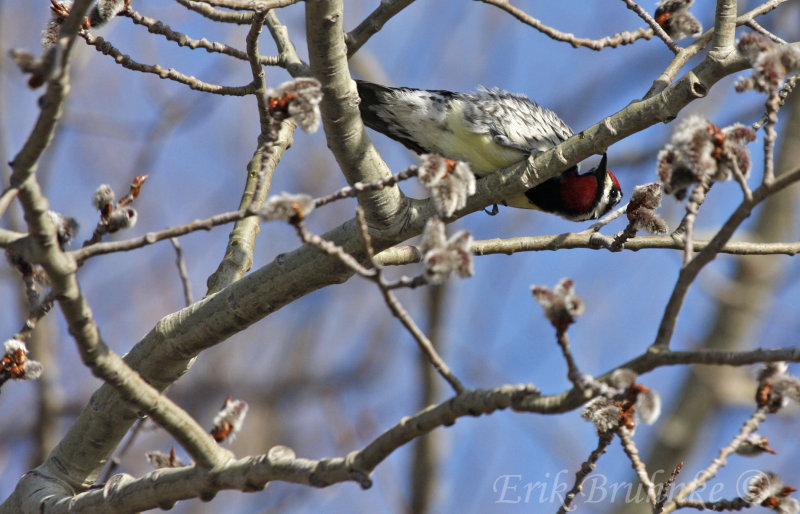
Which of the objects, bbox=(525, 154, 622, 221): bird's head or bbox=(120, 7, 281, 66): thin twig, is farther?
bbox=(525, 154, 622, 221): bird's head

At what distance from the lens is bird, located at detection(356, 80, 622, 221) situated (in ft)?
12.1

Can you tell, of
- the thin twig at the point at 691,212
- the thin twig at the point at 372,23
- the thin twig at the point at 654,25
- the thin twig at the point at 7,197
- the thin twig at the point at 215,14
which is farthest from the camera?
the thin twig at the point at 372,23

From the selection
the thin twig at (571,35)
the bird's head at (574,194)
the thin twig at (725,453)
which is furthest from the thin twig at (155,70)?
the bird's head at (574,194)

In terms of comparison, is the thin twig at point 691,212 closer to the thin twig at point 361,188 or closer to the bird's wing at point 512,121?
the thin twig at point 361,188

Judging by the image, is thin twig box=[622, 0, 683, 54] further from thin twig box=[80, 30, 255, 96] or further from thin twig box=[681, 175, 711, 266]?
thin twig box=[80, 30, 255, 96]

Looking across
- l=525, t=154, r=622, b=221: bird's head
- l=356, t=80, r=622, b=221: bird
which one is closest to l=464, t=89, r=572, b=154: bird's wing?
l=356, t=80, r=622, b=221: bird

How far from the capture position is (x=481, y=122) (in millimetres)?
3703

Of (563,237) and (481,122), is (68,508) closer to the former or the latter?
(563,237)

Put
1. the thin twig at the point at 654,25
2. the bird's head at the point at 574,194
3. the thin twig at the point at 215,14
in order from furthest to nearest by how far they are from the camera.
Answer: the bird's head at the point at 574,194
the thin twig at the point at 654,25
the thin twig at the point at 215,14

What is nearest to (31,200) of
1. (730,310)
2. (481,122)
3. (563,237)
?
(563,237)

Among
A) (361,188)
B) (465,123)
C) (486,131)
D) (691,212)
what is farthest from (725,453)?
(465,123)

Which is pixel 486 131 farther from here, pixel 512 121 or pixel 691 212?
pixel 691 212

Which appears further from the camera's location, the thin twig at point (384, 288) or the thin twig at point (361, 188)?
the thin twig at point (361, 188)

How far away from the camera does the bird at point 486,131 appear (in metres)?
3.68
